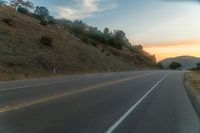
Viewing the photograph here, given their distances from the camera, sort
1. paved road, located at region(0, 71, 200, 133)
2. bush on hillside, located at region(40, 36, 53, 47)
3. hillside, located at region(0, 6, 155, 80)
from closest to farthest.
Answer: paved road, located at region(0, 71, 200, 133)
hillside, located at region(0, 6, 155, 80)
bush on hillside, located at region(40, 36, 53, 47)

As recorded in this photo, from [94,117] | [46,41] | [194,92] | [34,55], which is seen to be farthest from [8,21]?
[94,117]

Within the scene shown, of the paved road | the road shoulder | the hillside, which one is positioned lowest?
the paved road

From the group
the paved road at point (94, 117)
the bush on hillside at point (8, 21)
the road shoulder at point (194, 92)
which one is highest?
the bush on hillside at point (8, 21)

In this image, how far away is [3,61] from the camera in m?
42.2

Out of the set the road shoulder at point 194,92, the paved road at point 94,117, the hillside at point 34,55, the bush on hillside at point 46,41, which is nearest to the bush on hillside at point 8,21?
the hillside at point 34,55

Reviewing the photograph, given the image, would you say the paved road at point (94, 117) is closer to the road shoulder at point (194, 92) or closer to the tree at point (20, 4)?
the road shoulder at point (194, 92)

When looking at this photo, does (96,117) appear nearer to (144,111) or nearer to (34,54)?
(144,111)

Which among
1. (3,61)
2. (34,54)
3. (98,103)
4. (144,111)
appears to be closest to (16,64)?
(3,61)

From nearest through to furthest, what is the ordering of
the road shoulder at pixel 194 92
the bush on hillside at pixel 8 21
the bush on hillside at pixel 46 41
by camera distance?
the road shoulder at pixel 194 92
the bush on hillside at pixel 46 41
the bush on hillside at pixel 8 21

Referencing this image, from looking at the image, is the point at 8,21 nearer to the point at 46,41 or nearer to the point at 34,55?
the point at 46,41

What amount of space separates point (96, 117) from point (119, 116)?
77 cm

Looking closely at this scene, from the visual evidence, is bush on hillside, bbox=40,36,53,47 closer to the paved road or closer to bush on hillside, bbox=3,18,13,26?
bush on hillside, bbox=3,18,13,26

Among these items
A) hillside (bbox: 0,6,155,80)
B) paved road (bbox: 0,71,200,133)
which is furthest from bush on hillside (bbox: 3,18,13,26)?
paved road (bbox: 0,71,200,133)

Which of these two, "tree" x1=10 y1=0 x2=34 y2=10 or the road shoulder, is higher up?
"tree" x1=10 y1=0 x2=34 y2=10
